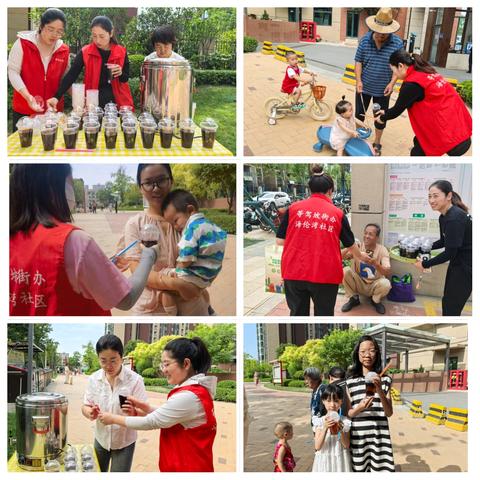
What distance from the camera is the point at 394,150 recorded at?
337 cm

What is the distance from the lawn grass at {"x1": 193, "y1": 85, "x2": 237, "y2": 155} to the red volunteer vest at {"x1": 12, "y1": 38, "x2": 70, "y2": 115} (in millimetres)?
756

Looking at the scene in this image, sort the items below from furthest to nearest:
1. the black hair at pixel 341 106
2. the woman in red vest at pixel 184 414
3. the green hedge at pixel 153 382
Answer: the black hair at pixel 341 106 → the green hedge at pixel 153 382 → the woman in red vest at pixel 184 414

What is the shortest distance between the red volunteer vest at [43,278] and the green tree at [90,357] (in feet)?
0.65

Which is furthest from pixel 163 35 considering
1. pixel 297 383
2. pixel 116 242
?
pixel 297 383

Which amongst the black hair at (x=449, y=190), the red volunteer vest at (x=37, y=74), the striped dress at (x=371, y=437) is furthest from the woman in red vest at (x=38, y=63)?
the striped dress at (x=371, y=437)

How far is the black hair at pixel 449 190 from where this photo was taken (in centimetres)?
330

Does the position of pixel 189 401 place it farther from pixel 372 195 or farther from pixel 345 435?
pixel 372 195

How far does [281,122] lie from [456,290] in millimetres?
1376

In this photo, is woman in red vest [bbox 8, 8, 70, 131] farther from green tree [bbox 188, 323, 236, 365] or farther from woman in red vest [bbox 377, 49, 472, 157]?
woman in red vest [bbox 377, 49, 472, 157]

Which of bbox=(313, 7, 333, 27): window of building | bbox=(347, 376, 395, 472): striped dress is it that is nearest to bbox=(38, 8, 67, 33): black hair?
bbox=(313, 7, 333, 27): window of building

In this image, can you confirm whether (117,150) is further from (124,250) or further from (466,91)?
(466,91)

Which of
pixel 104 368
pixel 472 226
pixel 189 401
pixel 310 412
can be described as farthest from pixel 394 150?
pixel 104 368

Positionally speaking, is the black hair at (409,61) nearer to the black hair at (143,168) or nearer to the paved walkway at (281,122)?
the paved walkway at (281,122)

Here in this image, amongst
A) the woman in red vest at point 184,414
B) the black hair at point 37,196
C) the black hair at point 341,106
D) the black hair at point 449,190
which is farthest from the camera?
the black hair at point 341,106
